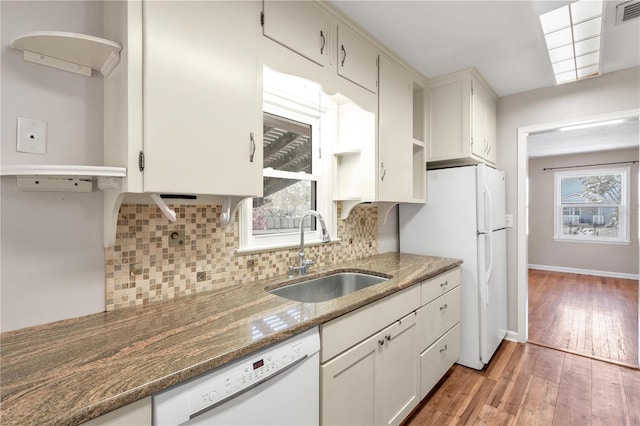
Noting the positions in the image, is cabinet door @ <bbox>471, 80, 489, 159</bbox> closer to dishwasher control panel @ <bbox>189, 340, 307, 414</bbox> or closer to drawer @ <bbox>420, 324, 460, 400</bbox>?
drawer @ <bbox>420, 324, 460, 400</bbox>

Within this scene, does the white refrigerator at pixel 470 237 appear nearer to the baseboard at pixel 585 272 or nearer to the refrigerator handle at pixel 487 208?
the refrigerator handle at pixel 487 208

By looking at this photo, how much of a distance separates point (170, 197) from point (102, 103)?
0.42 m

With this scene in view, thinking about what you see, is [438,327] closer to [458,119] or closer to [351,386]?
[351,386]

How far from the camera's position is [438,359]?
2.10 m

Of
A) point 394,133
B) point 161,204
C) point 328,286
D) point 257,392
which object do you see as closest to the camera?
point 257,392

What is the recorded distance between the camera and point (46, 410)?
24.4 inches

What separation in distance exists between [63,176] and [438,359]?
2.27 meters

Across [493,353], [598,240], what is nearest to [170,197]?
[493,353]

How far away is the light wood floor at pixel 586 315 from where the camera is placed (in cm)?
282

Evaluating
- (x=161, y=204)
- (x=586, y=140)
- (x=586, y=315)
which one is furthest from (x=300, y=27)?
(x=586, y=140)

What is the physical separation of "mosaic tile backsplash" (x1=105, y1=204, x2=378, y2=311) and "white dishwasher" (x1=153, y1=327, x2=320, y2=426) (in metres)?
0.57

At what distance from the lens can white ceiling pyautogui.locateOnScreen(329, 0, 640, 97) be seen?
5.54ft

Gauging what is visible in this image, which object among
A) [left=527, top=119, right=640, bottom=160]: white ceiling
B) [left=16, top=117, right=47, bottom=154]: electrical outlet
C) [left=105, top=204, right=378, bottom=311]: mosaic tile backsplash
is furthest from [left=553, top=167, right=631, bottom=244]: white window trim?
[left=16, top=117, right=47, bottom=154]: electrical outlet

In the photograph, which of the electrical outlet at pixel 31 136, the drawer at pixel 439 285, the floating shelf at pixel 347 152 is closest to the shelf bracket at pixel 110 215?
the electrical outlet at pixel 31 136
